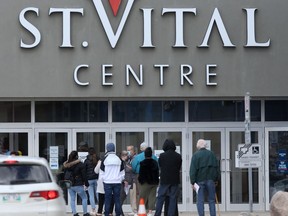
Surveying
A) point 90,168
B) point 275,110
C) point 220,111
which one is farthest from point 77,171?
point 275,110

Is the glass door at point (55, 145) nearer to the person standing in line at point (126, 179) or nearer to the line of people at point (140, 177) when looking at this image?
the line of people at point (140, 177)

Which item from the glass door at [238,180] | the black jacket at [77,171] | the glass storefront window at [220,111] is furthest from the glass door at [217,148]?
the black jacket at [77,171]

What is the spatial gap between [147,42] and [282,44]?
144 inches

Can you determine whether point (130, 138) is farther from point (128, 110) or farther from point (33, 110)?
point (33, 110)

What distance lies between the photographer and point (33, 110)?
20.8 metres

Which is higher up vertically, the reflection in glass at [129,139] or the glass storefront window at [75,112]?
the glass storefront window at [75,112]

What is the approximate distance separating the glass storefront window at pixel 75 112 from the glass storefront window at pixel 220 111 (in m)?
2.58

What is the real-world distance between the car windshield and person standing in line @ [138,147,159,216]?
5.46 m

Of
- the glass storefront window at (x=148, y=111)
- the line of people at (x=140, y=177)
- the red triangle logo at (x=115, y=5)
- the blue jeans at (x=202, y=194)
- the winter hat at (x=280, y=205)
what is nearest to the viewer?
the winter hat at (x=280, y=205)

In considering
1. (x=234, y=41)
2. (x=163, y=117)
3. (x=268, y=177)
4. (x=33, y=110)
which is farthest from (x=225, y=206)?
(x=33, y=110)

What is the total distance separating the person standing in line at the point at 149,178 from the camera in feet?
56.6

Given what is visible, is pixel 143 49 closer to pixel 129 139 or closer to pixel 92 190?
pixel 129 139

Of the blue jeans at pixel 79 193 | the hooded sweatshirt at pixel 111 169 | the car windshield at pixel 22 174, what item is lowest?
the blue jeans at pixel 79 193

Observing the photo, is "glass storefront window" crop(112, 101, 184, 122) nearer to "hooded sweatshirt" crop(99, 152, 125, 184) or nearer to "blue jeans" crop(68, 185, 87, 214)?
"blue jeans" crop(68, 185, 87, 214)
